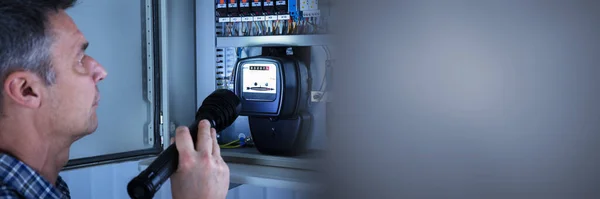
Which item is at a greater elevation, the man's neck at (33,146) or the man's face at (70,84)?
the man's face at (70,84)

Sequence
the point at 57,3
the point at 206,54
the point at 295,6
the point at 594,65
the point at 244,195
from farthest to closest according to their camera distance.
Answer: the point at 244,195
the point at 206,54
the point at 295,6
the point at 57,3
the point at 594,65

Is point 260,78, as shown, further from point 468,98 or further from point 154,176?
point 468,98

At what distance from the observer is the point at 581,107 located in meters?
0.39

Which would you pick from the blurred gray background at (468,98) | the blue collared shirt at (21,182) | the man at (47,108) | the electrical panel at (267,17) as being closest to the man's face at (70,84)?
the man at (47,108)

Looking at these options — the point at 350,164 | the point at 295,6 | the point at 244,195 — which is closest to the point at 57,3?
the point at 350,164

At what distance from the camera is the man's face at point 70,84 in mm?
1021

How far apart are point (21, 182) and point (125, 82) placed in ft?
4.01

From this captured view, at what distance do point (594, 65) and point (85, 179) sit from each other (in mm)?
1903

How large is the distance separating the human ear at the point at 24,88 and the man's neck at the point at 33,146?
5cm

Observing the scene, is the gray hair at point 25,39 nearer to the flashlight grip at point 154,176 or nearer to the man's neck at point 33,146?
the man's neck at point 33,146

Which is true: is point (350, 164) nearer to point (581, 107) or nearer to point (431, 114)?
point (431, 114)

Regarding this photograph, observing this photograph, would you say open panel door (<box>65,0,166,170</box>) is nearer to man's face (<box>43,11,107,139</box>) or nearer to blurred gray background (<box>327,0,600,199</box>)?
man's face (<box>43,11,107,139</box>)

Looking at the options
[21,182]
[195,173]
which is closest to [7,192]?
[21,182]

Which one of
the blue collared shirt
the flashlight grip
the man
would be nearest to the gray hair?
the man
